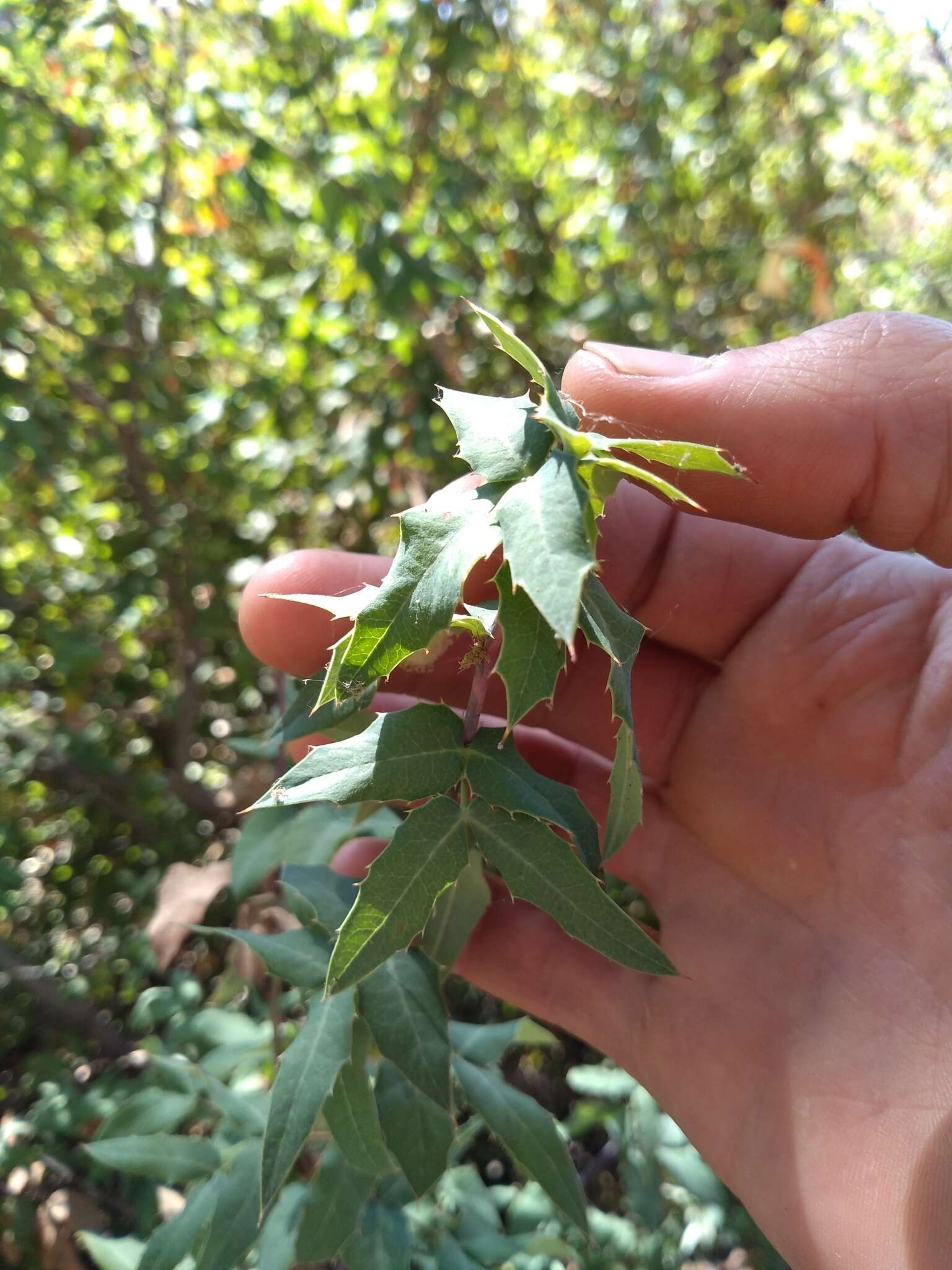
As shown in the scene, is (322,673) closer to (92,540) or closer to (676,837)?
(676,837)

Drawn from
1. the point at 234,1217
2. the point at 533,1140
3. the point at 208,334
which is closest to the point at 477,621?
the point at 533,1140

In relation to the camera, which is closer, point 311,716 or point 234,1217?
point 311,716

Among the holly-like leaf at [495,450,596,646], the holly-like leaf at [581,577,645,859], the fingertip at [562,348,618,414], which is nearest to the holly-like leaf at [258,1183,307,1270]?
the holly-like leaf at [581,577,645,859]

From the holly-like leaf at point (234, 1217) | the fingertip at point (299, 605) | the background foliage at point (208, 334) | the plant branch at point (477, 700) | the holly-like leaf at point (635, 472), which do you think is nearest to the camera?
the holly-like leaf at point (635, 472)

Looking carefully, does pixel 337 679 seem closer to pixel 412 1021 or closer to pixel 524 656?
pixel 524 656

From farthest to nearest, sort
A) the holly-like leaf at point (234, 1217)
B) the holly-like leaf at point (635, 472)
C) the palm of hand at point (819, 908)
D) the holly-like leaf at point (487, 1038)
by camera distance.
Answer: the holly-like leaf at point (487, 1038) → the palm of hand at point (819, 908) → the holly-like leaf at point (234, 1217) → the holly-like leaf at point (635, 472)

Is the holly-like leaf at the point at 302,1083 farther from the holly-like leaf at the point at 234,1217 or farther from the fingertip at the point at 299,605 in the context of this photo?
the fingertip at the point at 299,605

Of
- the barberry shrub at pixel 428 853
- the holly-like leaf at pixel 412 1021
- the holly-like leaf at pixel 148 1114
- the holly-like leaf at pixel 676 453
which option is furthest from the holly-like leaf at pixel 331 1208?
the holly-like leaf at pixel 676 453
